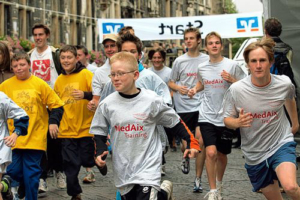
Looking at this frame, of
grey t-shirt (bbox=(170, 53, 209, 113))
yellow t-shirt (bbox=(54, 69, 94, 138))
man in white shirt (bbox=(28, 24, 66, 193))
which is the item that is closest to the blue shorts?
yellow t-shirt (bbox=(54, 69, 94, 138))

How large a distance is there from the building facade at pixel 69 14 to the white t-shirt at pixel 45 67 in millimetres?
17252

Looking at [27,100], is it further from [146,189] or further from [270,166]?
[270,166]

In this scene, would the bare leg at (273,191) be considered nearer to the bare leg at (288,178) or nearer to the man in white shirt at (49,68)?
the bare leg at (288,178)

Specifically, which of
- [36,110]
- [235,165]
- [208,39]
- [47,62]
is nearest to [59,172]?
[47,62]

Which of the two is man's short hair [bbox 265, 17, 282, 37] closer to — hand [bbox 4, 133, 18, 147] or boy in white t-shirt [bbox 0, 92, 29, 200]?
boy in white t-shirt [bbox 0, 92, 29, 200]

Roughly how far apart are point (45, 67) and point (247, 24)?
11.8m

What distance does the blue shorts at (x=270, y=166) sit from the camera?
6.46 meters

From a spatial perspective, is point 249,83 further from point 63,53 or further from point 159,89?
point 63,53

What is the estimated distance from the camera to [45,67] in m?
10.2

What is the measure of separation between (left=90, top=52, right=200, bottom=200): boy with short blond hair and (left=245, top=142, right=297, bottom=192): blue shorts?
78cm

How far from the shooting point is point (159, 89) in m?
7.71

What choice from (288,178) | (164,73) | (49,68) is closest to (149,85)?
(288,178)

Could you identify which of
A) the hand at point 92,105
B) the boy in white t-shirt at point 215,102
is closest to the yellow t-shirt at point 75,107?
the hand at point 92,105

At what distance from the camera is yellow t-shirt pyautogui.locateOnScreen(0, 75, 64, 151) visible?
8172mm
